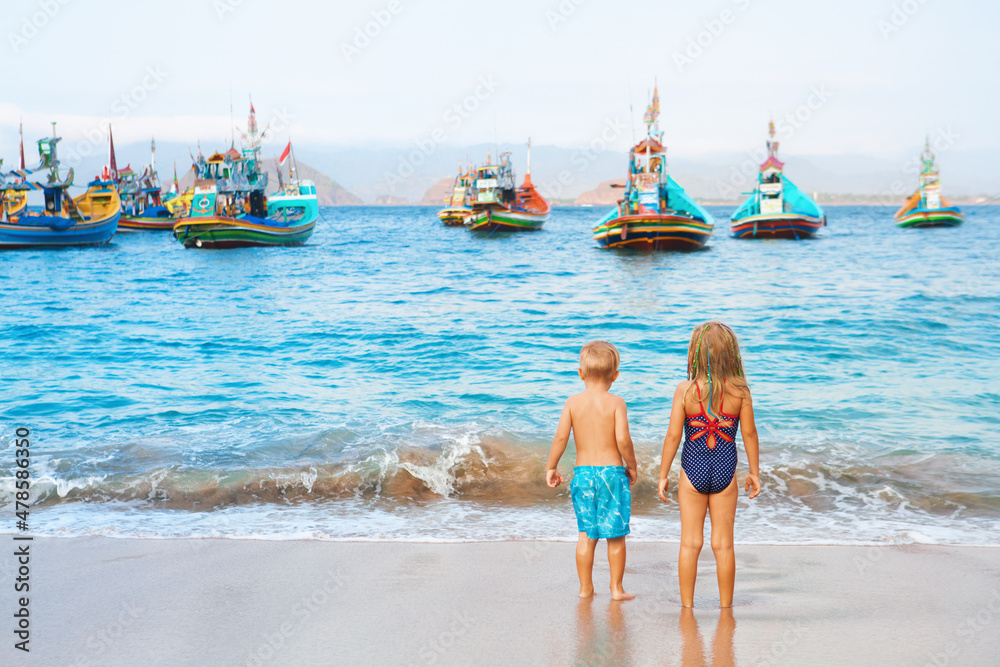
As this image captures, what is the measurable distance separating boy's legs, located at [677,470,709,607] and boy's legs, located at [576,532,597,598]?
0.43 m

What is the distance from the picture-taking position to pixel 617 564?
351 centimetres

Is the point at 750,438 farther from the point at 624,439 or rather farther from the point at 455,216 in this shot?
the point at 455,216

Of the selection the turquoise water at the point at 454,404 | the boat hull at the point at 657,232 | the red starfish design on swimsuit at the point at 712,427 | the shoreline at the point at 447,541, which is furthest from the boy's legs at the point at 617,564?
the boat hull at the point at 657,232

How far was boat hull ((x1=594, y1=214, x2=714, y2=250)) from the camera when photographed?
3641 cm

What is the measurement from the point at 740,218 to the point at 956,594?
169ft

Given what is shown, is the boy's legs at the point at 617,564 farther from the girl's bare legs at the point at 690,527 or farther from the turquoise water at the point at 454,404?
the turquoise water at the point at 454,404

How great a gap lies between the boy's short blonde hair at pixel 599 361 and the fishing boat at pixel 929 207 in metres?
71.2

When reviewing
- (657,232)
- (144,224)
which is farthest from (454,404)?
(144,224)

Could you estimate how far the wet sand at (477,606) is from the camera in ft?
10.1

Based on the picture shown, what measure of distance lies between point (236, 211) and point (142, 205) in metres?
45.4

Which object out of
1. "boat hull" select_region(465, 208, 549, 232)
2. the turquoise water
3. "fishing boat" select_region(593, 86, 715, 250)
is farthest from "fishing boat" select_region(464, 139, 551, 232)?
the turquoise water

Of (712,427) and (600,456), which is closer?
(712,427)

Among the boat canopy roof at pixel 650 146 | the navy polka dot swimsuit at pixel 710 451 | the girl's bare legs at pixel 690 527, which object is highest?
the boat canopy roof at pixel 650 146

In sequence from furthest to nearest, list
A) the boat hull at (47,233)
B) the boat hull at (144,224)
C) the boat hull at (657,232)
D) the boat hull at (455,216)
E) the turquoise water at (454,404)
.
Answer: the boat hull at (455,216)
the boat hull at (144,224)
the boat hull at (47,233)
the boat hull at (657,232)
the turquoise water at (454,404)
